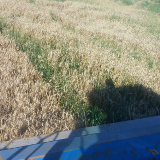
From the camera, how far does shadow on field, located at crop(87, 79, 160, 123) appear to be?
10.9ft

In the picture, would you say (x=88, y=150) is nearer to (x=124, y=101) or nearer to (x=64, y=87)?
(x=64, y=87)

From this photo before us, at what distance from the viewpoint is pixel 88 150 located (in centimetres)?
181

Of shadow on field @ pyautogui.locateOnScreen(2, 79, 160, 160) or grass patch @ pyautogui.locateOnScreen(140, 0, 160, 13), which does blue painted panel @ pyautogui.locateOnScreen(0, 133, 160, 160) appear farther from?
grass patch @ pyautogui.locateOnScreen(140, 0, 160, 13)

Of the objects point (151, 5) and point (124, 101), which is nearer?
point (124, 101)

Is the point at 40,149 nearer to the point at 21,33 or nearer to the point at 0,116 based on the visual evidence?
the point at 0,116

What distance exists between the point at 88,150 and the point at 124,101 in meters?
1.88

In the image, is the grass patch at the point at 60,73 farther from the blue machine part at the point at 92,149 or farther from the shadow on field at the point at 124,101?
the blue machine part at the point at 92,149

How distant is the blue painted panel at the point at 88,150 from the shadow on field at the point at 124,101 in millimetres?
1194

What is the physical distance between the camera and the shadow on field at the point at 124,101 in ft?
10.9

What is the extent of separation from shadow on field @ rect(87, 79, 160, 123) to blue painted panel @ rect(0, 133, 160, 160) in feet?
3.92

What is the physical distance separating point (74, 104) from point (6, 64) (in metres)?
1.51

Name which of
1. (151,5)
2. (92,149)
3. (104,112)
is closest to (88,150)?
(92,149)

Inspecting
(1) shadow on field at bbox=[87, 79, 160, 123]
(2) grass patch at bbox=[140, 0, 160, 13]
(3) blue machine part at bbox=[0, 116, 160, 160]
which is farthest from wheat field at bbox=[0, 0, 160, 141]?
(2) grass patch at bbox=[140, 0, 160, 13]

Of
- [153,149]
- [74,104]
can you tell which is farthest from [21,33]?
[153,149]
